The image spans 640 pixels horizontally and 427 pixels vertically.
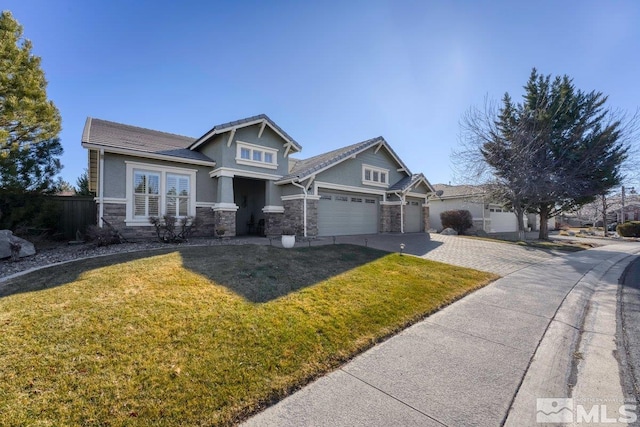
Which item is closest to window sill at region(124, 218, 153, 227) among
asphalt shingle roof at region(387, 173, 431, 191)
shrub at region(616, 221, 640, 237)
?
asphalt shingle roof at region(387, 173, 431, 191)

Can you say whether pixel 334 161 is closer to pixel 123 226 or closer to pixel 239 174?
pixel 239 174

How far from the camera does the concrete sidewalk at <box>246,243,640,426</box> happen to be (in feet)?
8.30

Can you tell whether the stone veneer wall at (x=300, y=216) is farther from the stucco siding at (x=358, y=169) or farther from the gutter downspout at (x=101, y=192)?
the gutter downspout at (x=101, y=192)

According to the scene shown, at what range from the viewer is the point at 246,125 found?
13.0 meters

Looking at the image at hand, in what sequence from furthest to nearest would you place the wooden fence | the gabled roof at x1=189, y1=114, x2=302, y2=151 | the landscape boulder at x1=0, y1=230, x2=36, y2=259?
the wooden fence, the gabled roof at x1=189, y1=114, x2=302, y2=151, the landscape boulder at x1=0, y1=230, x2=36, y2=259

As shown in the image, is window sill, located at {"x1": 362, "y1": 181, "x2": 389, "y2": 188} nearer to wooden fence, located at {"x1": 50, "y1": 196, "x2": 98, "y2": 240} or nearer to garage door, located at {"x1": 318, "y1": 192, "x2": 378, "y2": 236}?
garage door, located at {"x1": 318, "y1": 192, "x2": 378, "y2": 236}

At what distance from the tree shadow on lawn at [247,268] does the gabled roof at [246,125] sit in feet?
20.1

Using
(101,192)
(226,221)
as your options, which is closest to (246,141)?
(226,221)

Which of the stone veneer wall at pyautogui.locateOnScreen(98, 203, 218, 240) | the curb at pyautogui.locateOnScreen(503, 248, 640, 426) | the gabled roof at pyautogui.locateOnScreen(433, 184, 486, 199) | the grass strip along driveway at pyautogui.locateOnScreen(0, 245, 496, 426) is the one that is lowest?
the curb at pyautogui.locateOnScreen(503, 248, 640, 426)

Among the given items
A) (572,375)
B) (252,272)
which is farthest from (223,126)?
(572,375)

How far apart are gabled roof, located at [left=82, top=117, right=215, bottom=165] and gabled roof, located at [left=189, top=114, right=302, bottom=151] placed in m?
1.04

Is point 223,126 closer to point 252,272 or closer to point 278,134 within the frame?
point 278,134

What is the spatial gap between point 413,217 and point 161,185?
53.2 ft

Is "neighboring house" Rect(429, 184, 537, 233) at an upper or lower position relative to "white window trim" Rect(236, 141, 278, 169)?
lower
